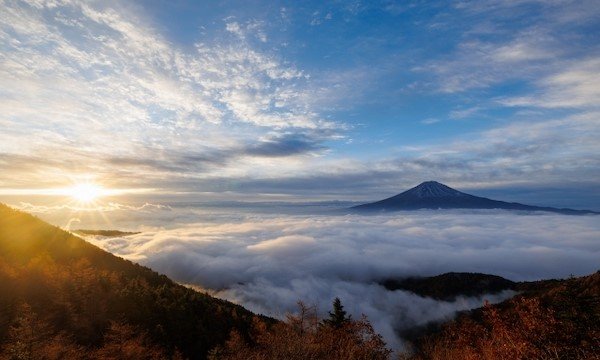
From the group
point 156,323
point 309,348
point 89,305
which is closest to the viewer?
point 309,348

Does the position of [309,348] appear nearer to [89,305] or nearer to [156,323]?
[156,323]

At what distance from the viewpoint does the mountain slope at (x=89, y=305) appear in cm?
4969

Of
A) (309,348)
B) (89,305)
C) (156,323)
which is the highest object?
(309,348)

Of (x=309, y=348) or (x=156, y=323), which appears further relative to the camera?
(x=156, y=323)

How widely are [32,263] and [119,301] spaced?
25.3 metres

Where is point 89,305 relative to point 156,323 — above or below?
above

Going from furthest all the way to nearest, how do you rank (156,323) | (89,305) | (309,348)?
(156,323), (89,305), (309,348)

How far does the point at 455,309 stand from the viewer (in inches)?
7131

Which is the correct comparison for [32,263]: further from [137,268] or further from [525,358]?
[525,358]

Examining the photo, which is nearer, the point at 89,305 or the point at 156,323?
the point at 89,305

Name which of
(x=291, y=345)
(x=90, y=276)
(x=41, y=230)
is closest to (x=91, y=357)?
(x=291, y=345)

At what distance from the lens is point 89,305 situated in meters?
58.7

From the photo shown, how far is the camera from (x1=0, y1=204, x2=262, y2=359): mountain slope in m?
49.7

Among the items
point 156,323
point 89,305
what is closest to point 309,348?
point 156,323
